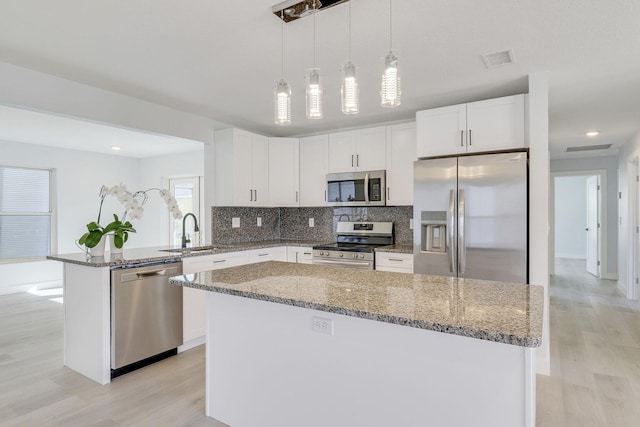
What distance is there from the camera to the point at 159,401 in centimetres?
246

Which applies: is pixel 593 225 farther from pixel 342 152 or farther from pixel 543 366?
pixel 342 152

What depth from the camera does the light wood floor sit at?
2.27 meters

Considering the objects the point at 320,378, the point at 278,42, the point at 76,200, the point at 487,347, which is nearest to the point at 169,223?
the point at 76,200

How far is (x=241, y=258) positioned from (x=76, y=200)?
15.2 feet

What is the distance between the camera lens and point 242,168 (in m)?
4.26

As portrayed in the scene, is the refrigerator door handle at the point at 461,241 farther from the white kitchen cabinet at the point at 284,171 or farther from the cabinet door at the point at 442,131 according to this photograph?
the white kitchen cabinet at the point at 284,171

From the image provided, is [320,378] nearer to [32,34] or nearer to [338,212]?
[32,34]

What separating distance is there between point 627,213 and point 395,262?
430cm

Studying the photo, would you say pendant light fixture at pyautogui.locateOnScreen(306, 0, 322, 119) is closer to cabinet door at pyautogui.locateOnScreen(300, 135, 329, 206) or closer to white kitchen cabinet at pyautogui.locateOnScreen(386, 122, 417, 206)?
white kitchen cabinet at pyautogui.locateOnScreen(386, 122, 417, 206)

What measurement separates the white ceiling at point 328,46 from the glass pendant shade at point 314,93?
316 mm

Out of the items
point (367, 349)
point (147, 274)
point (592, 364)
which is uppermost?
point (147, 274)

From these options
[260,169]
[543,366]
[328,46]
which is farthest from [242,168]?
[543,366]

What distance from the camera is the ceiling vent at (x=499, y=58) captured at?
2492 millimetres

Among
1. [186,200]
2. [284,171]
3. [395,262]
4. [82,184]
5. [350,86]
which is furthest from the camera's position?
[186,200]
